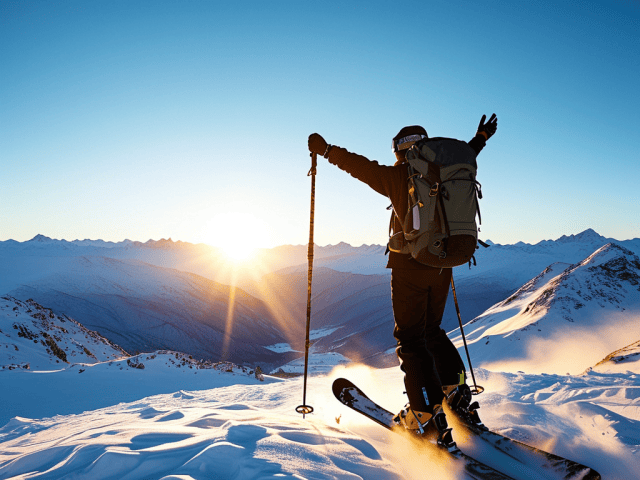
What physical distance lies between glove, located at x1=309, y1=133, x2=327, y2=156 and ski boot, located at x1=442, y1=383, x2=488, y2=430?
276 cm

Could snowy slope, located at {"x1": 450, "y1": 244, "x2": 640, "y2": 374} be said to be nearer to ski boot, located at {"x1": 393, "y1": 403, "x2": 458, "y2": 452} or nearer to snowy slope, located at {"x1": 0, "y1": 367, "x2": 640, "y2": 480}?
snowy slope, located at {"x1": 0, "y1": 367, "x2": 640, "y2": 480}

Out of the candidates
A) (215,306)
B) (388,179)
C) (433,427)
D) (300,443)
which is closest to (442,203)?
(388,179)

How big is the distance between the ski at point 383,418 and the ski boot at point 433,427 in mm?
57

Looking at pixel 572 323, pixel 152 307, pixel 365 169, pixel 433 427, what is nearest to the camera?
pixel 433 427

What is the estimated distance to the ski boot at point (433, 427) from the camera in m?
2.80

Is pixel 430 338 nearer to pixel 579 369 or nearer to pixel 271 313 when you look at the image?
pixel 579 369

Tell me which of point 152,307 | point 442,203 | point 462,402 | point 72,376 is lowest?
point 152,307

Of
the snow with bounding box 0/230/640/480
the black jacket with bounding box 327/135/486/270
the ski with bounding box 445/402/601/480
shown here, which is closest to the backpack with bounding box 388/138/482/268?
the black jacket with bounding box 327/135/486/270

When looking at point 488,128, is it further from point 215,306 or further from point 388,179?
point 215,306

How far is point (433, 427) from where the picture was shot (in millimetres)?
2934

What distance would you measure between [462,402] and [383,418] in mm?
839

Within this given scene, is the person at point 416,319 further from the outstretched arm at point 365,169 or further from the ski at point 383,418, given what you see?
the ski at point 383,418

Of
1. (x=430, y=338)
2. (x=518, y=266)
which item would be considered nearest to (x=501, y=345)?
(x=430, y=338)

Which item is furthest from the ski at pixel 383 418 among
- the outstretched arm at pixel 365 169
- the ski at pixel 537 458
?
the outstretched arm at pixel 365 169
